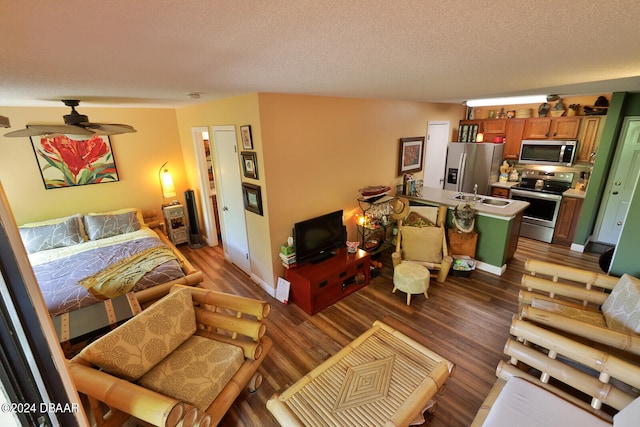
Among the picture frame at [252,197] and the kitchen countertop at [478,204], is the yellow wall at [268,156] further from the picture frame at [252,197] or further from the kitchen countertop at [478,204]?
the kitchen countertop at [478,204]

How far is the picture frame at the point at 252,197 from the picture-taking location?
3025 millimetres

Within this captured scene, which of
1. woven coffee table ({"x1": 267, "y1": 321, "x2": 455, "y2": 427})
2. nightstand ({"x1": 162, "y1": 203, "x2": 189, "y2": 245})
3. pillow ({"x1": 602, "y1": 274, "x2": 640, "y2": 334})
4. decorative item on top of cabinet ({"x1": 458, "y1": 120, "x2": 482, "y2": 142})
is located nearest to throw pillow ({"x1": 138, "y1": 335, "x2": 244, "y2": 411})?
woven coffee table ({"x1": 267, "y1": 321, "x2": 455, "y2": 427})

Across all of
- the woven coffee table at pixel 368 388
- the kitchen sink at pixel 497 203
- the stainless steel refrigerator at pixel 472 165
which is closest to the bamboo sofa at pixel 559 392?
the woven coffee table at pixel 368 388

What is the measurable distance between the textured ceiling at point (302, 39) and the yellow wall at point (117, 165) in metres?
2.39

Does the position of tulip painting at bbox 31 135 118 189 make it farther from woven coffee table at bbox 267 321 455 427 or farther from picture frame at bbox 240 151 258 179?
woven coffee table at bbox 267 321 455 427

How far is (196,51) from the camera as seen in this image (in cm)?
117

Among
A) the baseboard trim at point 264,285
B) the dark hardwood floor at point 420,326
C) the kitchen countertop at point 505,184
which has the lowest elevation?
the dark hardwood floor at point 420,326

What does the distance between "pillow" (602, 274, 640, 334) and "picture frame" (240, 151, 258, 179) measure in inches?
129

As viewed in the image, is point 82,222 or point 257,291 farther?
point 82,222

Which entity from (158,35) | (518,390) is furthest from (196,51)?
(518,390)

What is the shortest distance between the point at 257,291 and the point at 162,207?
2.44 metres

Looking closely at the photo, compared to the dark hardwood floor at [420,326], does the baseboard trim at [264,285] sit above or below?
above

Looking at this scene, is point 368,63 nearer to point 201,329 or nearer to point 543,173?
point 201,329

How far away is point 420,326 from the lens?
2.78m
